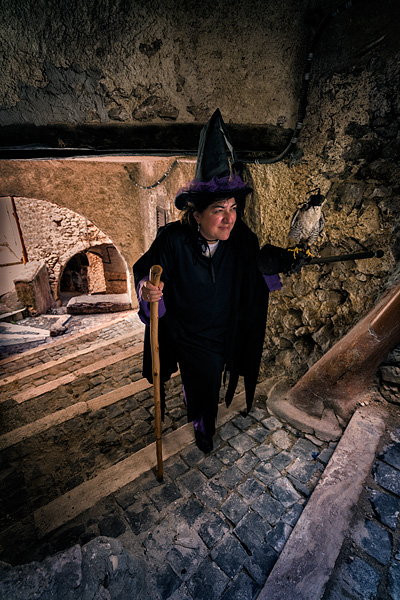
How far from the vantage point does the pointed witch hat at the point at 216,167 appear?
2.08 metres

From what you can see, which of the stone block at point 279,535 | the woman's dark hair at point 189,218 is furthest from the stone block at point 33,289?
the stone block at point 279,535

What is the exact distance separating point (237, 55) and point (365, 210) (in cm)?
178

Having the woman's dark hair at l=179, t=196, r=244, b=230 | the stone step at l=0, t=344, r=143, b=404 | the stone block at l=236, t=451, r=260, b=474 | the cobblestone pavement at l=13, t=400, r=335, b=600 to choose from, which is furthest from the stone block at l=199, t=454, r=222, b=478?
the stone step at l=0, t=344, r=143, b=404

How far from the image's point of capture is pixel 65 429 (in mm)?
3371

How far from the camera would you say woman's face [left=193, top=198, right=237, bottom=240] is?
2.21 m

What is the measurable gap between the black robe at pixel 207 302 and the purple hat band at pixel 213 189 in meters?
0.39

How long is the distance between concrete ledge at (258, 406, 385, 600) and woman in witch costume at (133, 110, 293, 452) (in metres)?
1.00

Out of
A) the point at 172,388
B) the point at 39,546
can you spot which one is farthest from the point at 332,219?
the point at 39,546

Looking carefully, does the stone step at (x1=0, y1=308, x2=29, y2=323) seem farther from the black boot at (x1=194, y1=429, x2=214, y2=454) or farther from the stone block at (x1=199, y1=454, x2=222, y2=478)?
the stone block at (x1=199, y1=454, x2=222, y2=478)

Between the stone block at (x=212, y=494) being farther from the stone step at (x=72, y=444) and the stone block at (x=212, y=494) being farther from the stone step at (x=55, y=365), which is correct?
the stone step at (x=55, y=365)

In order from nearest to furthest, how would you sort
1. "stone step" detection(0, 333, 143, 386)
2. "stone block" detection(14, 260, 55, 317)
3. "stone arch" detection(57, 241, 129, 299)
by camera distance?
"stone step" detection(0, 333, 143, 386) < "stone block" detection(14, 260, 55, 317) < "stone arch" detection(57, 241, 129, 299)

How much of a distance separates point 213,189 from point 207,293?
95 centimetres

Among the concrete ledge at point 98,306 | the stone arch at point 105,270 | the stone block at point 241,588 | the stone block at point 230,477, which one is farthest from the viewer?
the stone arch at point 105,270

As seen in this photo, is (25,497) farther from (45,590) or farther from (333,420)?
(333,420)
